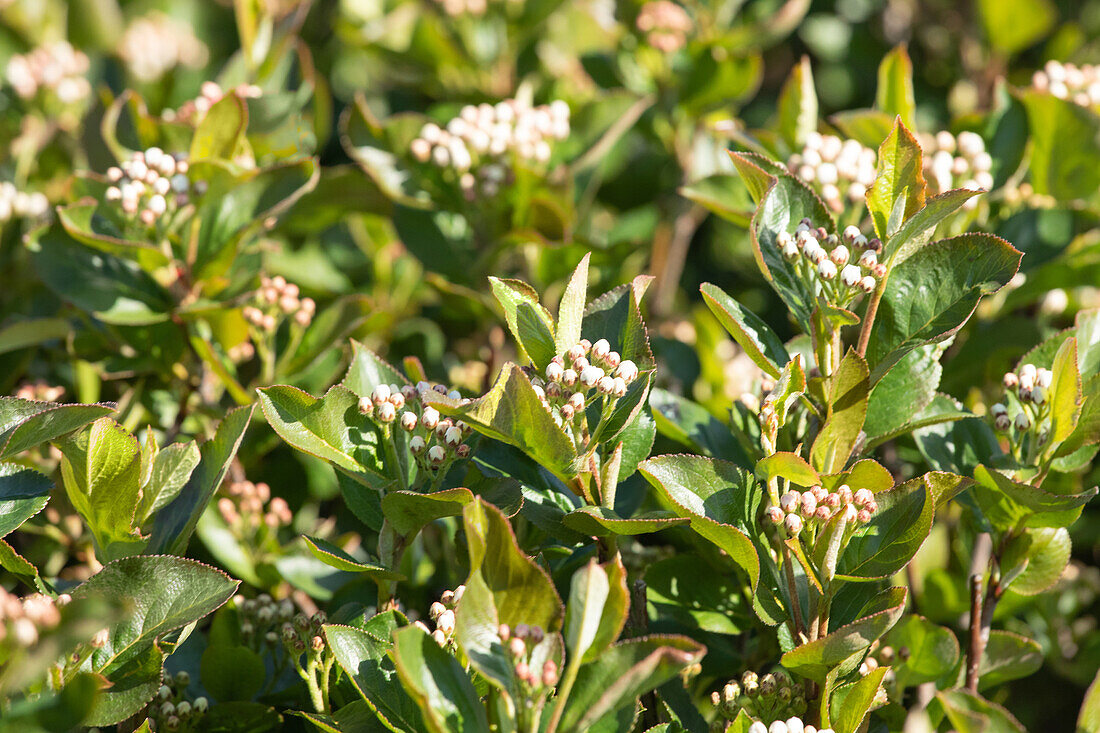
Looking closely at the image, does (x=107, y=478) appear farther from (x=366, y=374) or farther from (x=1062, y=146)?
(x=1062, y=146)

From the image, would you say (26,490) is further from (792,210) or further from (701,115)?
(701,115)

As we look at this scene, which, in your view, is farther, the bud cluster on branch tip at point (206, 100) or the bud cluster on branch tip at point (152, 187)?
the bud cluster on branch tip at point (206, 100)

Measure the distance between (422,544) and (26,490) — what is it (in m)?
0.84

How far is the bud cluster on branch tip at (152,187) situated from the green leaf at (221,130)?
0.06 meters

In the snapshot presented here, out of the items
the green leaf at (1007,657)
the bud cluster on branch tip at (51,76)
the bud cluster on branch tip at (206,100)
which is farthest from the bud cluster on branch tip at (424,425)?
the bud cluster on branch tip at (51,76)

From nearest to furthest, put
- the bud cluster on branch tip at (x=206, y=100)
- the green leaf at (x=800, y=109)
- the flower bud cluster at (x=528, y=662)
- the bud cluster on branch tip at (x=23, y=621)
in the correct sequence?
the bud cluster on branch tip at (x=23, y=621) < the flower bud cluster at (x=528, y=662) < the green leaf at (x=800, y=109) < the bud cluster on branch tip at (x=206, y=100)

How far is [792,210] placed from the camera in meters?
1.90

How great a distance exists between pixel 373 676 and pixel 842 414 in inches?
35.4

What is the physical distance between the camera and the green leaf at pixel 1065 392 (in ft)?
5.65

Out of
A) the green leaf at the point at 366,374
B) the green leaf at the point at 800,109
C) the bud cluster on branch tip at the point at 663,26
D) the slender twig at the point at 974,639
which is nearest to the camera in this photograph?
the green leaf at the point at 366,374

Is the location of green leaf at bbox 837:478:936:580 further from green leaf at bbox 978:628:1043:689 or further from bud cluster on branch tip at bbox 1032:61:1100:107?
bud cluster on branch tip at bbox 1032:61:1100:107

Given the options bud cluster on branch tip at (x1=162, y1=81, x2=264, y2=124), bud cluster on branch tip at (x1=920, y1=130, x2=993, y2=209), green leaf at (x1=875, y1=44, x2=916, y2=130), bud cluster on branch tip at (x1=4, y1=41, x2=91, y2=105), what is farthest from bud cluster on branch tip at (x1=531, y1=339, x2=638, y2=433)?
bud cluster on branch tip at (x1=4, y1=41, x2=91, y2=105)

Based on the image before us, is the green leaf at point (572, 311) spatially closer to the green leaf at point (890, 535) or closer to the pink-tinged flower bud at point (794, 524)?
the pink-tinged flower bud at point (794, 524)

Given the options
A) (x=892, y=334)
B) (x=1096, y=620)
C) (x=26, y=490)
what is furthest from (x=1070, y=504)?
(x=26, y=490)
